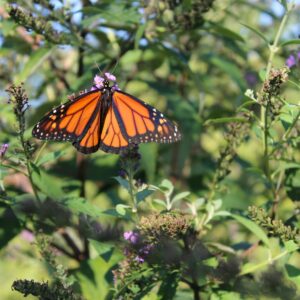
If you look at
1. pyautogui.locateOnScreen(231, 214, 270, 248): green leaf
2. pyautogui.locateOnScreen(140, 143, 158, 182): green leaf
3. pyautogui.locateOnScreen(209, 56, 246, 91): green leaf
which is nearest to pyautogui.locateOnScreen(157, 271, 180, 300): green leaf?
pyautogui.locateOnScreen(231, 214, 270, 248): green leaf

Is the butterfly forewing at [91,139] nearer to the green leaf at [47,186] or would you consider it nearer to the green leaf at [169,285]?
the green leaf at [47,186]

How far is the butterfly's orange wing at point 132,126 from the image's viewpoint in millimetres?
2182

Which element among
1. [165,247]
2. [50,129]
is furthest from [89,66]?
[165,247]

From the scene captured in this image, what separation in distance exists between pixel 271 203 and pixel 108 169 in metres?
0.86

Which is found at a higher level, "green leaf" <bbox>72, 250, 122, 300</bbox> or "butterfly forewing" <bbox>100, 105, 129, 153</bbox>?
"butterfly forewing" <bbox>100, 105, 129, 153</bbox>

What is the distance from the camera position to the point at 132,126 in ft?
7.41

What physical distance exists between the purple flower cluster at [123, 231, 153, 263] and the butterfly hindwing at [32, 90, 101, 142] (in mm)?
458

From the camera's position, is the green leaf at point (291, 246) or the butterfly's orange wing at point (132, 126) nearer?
the green leaf at point (291, 246)

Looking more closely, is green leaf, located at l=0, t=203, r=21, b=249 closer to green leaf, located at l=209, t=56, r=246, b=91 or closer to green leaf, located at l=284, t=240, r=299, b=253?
green leaf, located at l=284, t=240, r=299, b=253

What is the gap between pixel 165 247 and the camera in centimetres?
189

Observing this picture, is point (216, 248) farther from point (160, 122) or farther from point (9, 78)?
point (9, 78)

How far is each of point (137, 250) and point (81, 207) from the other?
30 cm

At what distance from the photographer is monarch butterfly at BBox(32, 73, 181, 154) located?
2.18 metres

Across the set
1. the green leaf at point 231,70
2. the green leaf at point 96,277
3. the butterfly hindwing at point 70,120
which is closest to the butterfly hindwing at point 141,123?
the butterfly hindwing at point 70,120
